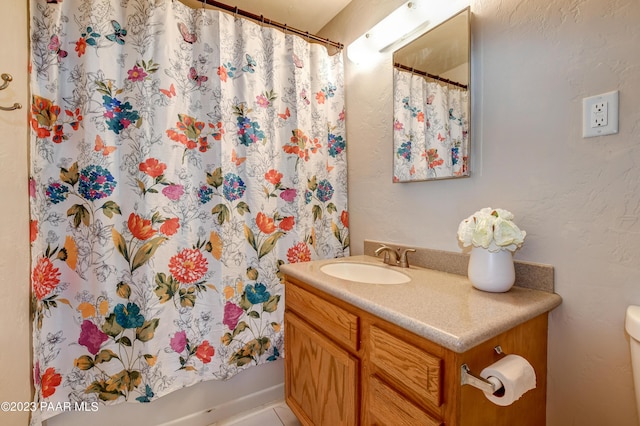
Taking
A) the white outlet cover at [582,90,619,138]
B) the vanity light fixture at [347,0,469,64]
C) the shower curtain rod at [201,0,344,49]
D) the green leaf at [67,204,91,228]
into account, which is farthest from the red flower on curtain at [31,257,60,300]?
the white outlet cover at [582,90,619,138]

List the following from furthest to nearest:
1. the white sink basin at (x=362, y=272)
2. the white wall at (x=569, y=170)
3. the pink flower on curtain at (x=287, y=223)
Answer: the pink flower on curtain at (x=287, y=223), the white sink basin at (x=362, y=272), the white wall at (x=569, y=170)

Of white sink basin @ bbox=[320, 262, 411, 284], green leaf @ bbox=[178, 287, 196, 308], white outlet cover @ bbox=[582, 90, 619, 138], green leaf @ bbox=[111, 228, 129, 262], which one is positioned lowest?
green leaf @ bbox=[178, 287, 196, 308]

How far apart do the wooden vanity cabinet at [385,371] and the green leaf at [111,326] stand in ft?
2.44

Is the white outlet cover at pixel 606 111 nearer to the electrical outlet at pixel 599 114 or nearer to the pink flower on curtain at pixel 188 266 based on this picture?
the electrical outlet at pixel 599 114

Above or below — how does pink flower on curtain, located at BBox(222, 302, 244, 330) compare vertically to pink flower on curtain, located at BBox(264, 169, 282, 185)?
below

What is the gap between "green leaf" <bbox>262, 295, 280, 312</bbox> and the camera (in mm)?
1476

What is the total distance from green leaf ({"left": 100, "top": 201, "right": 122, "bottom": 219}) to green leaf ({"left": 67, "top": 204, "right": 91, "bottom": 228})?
0.06 meters

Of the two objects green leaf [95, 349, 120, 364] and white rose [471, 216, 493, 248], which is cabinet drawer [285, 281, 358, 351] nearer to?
white rose [471, 216, 493, 248]

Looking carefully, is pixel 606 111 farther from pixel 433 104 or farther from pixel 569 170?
pixel 433 104

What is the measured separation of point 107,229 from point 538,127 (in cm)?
164

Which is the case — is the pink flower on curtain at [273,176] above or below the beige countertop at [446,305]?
above

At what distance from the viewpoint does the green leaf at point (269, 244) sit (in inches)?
57.7

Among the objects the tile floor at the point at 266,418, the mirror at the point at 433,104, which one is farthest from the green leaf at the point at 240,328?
the mirror at the point at 433,104

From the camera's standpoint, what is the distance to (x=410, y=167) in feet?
4.40
